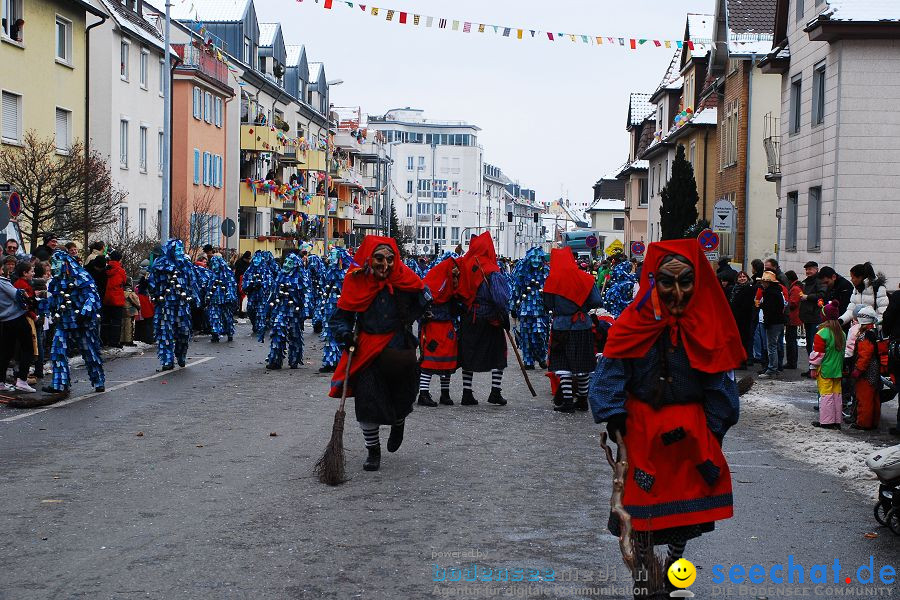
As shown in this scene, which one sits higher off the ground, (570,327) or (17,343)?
(570,327)

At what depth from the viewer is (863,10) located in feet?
83.8

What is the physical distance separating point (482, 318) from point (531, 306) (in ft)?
15.3

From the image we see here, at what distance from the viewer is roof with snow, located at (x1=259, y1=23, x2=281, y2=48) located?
6650 cm

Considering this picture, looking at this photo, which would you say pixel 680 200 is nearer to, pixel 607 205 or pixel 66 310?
pixel 66 310

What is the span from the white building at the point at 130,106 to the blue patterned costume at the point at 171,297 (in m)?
16.6

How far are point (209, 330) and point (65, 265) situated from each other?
11.7m

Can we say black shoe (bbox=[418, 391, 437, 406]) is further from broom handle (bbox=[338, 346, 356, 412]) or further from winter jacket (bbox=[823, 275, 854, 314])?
winter jacket (bbox=[823, 275, 854, 314])

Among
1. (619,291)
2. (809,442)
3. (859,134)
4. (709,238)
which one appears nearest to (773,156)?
(859,134)

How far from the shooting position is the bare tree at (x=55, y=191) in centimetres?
2517

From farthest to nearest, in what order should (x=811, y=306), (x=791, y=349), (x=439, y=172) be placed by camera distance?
1. (x=439, y=172)
2. (x=791, y=349)
3. (x=811, y=306)

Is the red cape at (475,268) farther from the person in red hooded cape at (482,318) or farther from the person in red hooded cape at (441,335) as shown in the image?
the person in red hooded cape at (441,335)

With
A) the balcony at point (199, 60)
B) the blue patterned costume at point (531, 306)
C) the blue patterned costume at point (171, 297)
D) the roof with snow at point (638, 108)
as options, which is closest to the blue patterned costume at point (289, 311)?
the blue patterned costume at point (171, 297)

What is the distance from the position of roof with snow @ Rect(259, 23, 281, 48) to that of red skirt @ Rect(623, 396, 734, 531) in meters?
63.5

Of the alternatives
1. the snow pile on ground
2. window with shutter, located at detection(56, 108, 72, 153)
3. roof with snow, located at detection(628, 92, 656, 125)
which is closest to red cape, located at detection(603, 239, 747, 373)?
the snow pile on ground
